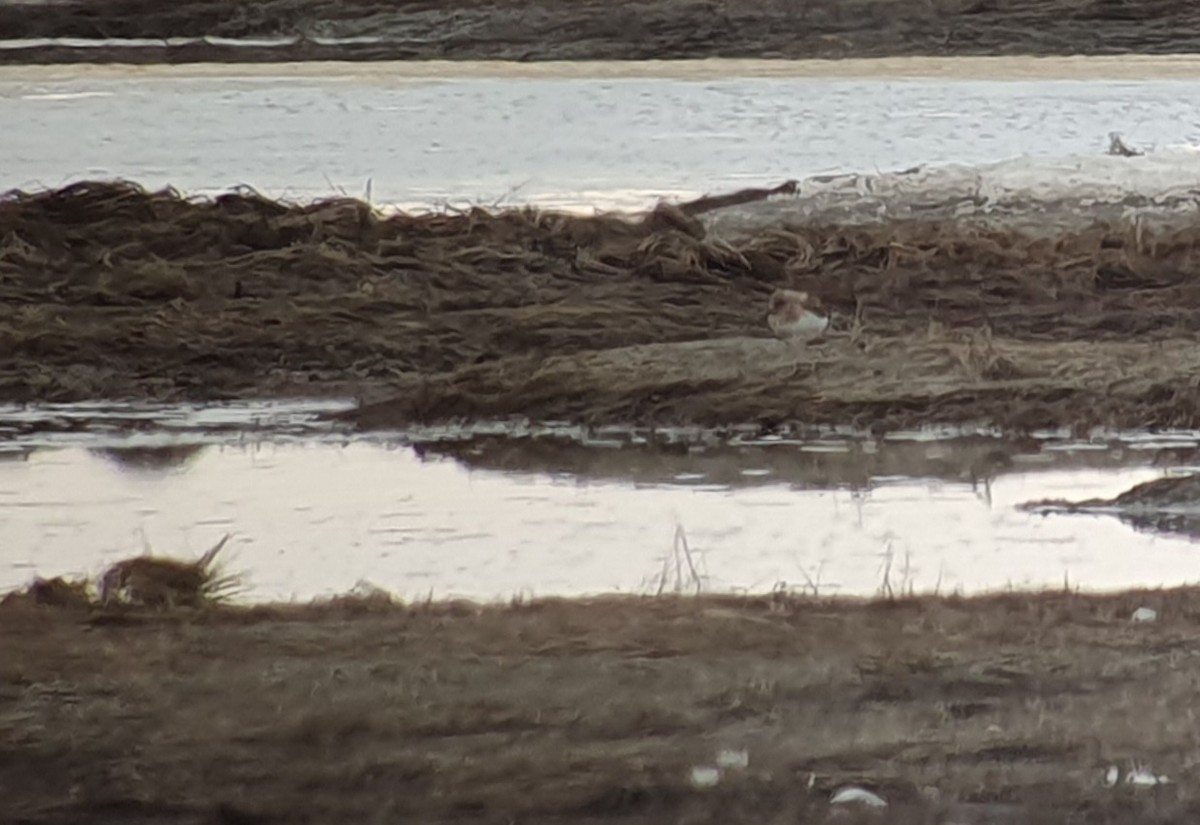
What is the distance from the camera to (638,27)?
0.93 metres

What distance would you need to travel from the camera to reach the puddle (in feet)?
2.95

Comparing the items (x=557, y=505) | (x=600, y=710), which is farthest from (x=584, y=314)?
(x=600, y=710)

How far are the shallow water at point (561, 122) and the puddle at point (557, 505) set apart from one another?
7.4 inches

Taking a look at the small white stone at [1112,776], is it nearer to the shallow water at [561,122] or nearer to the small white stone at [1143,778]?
the small white stone at [1143,778]

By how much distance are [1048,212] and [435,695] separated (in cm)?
59

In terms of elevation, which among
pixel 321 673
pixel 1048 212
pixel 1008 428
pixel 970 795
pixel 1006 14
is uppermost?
pixel 1006 14

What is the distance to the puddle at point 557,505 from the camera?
2.95 ft

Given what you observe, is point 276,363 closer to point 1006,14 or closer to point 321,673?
point 321,673

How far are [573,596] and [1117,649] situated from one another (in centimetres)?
41

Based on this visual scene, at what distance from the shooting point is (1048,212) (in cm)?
93

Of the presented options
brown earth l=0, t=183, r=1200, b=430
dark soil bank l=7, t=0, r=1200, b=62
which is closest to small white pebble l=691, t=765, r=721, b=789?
brown earth l=0, t=183, r=1200, b=430

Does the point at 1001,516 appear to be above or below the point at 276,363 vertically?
below

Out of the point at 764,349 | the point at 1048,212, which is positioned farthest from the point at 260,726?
the point at 1048,212

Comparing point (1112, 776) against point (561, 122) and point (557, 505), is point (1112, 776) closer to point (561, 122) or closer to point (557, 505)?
point (557, 505)
